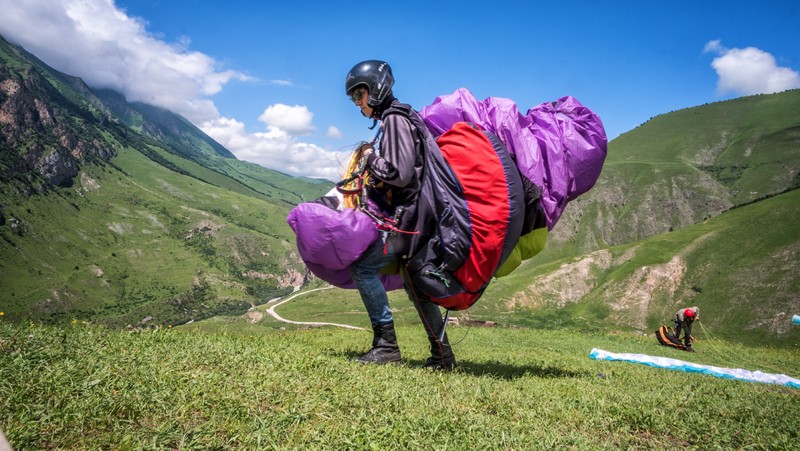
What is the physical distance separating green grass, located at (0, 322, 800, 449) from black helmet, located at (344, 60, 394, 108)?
3.82m

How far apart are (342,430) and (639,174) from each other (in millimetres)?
198019

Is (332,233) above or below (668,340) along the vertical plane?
above

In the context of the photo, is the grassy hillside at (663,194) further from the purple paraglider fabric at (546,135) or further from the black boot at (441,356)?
the black boot at (441,356)

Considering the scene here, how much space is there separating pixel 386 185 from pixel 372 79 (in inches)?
64.4

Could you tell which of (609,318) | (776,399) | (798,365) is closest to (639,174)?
(609,318)

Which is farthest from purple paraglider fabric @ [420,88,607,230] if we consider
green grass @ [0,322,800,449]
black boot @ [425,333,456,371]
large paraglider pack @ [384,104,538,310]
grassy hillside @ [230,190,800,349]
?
grassy hillside @ [230,190,800,349]

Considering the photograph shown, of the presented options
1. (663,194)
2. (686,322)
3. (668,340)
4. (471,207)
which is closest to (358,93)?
(471,207)

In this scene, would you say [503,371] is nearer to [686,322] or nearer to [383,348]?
[383,348]

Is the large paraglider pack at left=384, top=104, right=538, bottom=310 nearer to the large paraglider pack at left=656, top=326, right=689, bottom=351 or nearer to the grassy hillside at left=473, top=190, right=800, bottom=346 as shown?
the large paraglider pack at left=656, top=326, right=689, bottom=351

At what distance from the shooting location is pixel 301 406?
401 cm

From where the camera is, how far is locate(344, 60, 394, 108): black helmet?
6621 millimetres

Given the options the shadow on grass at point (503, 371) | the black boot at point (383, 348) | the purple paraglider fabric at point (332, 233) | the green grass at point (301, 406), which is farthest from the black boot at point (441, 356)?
the purple paraglider fabric at point (332, 233)

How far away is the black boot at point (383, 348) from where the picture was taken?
259 inches

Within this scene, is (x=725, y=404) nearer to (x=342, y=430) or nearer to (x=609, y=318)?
(x=342, y=430)
